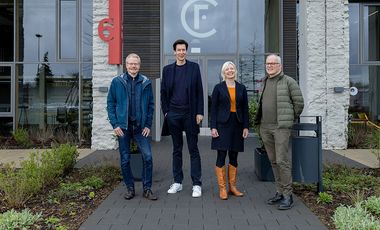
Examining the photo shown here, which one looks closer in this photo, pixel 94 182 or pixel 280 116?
pixel 280 116

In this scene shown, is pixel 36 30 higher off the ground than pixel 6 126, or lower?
higher

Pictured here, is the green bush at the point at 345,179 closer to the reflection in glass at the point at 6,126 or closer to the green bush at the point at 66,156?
the green bush at the point at 66,156

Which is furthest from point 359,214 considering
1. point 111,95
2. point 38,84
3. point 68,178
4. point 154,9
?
point 38,84

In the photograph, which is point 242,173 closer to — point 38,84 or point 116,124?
point 116,124

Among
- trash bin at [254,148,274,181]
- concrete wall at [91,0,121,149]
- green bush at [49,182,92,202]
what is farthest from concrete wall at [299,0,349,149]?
green bush at [49,182,92,202]

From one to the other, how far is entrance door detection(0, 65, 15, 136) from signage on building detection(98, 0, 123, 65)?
4.64 m

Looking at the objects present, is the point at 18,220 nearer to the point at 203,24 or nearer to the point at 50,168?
the point at 50,168

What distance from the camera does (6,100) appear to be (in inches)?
592

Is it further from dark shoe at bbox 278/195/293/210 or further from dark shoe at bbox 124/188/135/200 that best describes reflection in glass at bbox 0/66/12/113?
dark shoe at bbox 278/195/293/210

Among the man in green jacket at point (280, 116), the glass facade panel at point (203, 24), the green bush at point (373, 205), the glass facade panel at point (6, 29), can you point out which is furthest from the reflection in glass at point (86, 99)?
the green bush at point (373, 205)

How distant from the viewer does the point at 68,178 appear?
7.91 meters

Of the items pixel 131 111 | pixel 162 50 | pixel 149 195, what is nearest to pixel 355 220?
pixel 149 195

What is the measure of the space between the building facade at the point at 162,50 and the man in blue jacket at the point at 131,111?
5842 mm

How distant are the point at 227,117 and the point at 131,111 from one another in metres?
1.30
